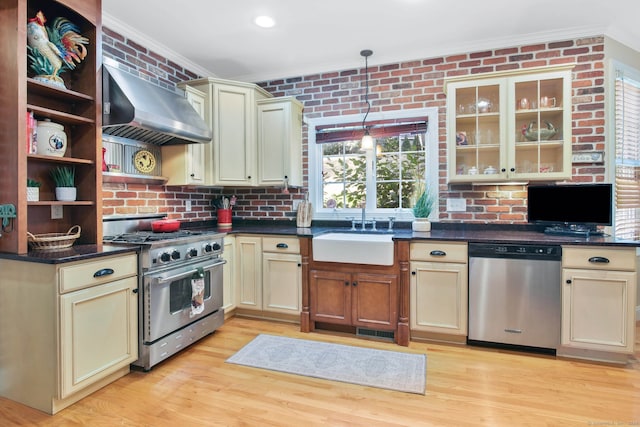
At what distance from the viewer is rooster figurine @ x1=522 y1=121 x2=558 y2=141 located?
2930 millimetres

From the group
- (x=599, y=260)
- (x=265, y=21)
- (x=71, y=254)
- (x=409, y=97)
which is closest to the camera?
(x=71, y=254)

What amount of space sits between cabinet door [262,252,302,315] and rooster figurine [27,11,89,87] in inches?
80.9

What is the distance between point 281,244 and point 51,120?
6.33ft

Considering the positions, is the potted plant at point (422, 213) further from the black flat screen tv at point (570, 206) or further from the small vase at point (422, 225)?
the black flat screen tv at point (570, 206)

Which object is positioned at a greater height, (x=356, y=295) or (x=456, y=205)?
(x=456, y=205)

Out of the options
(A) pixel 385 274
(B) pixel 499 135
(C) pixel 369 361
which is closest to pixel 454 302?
(A) pixel 385 274

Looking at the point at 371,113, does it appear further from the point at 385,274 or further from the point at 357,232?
the point at 385,274

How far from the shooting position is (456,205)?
3346 millimetres

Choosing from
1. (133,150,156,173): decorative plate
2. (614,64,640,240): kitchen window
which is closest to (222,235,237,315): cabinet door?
(133,150,156,173): decorative plate

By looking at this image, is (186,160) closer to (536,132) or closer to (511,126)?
(511,126)

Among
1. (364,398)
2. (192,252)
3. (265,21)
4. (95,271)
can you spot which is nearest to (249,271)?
(192,252)

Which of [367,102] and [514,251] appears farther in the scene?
[367,102]

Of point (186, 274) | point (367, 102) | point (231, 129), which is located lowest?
point (186, 274)

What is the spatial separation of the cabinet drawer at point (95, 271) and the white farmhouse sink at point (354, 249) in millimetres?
1427
